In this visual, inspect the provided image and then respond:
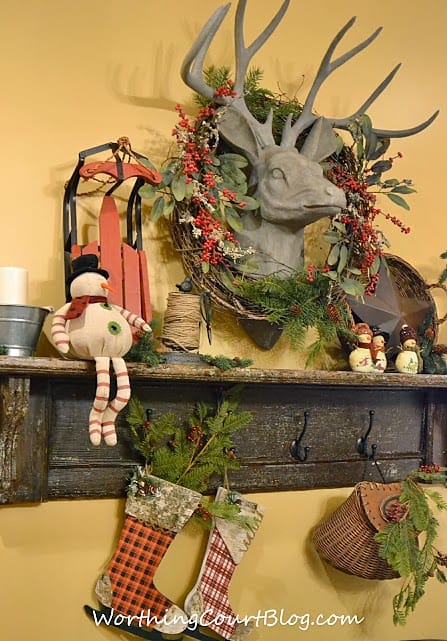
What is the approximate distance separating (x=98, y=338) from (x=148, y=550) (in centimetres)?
47

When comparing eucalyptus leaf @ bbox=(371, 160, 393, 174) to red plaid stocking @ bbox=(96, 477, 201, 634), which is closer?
red plaid stocking @ bbox=(96, 477, 201, 634)

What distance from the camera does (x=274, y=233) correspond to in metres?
1.57

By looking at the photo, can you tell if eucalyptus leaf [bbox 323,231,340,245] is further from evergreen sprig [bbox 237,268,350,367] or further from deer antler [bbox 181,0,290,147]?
deer antler [bbox 181,0,290,147]

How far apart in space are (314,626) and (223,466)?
0.49m

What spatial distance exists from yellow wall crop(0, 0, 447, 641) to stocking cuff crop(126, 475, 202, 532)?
6 cm

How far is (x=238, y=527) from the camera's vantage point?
58.6 inches

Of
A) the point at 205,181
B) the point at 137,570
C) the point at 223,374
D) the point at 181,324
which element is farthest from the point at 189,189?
the point at 137,570

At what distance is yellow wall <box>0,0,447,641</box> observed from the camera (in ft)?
4.54

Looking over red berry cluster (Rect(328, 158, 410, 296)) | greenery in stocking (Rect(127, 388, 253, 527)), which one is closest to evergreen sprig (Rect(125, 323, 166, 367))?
greenery in stocking (Rect(127, 388, 253, 527))

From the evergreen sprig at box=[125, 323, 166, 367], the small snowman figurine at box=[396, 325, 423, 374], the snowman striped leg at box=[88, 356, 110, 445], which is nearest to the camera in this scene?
the snowman striped leg at box=[88, 356, 110, 445]

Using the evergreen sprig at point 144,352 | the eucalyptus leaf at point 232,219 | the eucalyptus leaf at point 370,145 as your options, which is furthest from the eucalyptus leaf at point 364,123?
the evergreen sprig at point 144,352

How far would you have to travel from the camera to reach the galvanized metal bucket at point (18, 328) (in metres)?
1.26

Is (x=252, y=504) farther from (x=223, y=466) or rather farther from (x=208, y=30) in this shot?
(x=208, y=30)

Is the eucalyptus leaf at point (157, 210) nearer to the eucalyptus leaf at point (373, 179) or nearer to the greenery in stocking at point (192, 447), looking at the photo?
the greenery in stocking at point (192, 447)
